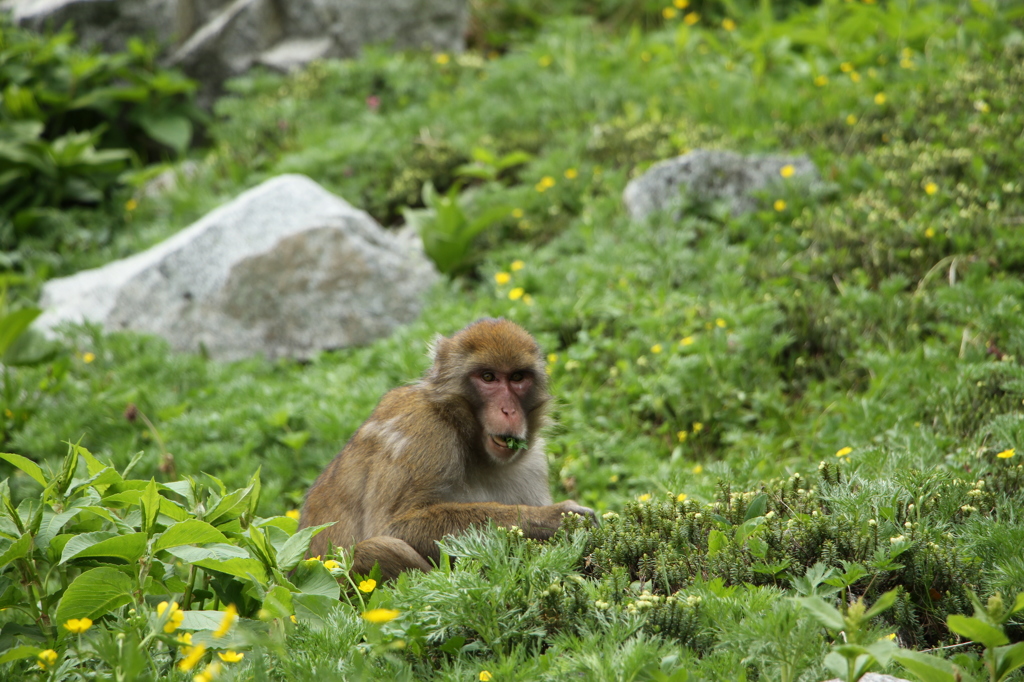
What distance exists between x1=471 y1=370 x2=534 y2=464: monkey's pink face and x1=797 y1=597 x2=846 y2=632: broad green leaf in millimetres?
1714

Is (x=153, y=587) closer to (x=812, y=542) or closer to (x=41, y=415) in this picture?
(x=812, y=542)

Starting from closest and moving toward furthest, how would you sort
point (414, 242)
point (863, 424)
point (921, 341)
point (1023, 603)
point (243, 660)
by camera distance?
point (1023, 603)
point (243, 660)
point (863, 424)
point (921, 341)
point (414, 242)

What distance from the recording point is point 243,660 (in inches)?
99.2

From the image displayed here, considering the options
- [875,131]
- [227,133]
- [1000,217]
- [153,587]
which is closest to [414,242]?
[227,133]

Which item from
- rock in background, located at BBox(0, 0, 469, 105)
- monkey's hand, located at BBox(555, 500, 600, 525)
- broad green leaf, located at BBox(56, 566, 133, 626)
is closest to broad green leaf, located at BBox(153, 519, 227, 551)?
broad green leaf, located at BBox(56, 566, 133, 626)

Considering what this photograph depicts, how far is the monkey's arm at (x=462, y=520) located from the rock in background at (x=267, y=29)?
8402 millimetres

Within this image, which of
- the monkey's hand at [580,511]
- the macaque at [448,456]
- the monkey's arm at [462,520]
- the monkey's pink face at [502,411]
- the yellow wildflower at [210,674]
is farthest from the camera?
the monkey's pink face at [502,411]

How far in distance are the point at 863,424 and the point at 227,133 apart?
774 cm

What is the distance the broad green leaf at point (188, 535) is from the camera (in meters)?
2.56

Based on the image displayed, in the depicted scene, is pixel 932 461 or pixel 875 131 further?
pixel 875 131

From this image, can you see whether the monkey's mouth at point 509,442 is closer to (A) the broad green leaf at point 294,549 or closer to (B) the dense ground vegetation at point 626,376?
(B) the dense ground vegetation at point 626,376

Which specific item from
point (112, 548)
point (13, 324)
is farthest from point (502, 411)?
point (13, 324)

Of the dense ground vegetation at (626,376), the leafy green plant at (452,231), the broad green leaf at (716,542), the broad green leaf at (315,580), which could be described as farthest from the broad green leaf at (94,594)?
the leafy green plant at (452,231)

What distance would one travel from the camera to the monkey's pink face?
145 inches
